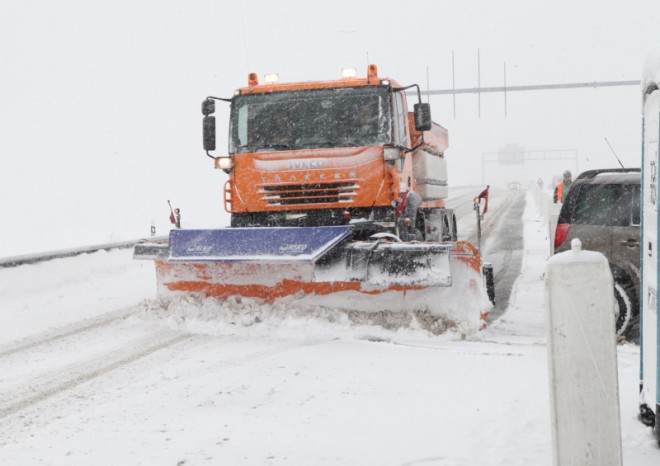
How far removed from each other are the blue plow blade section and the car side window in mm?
2321

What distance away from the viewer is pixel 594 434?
300 centimetres

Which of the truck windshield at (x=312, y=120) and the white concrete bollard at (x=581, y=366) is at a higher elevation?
the truck windshield at (x=312, y=120)

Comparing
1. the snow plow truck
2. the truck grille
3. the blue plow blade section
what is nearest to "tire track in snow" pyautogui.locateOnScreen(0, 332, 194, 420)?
the blue plow blade section

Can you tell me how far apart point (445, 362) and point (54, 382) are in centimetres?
302

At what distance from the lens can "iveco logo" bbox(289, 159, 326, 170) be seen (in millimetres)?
8633

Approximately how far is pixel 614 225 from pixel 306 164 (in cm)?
342

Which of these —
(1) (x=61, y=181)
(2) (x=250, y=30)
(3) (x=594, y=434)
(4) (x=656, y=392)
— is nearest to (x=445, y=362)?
(4) (x=656, y=392)

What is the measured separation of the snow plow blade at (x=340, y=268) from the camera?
700cm

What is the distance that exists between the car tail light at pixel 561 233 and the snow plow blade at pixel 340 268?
882 mm

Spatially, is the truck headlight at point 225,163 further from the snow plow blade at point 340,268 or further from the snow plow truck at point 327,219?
the snow plow blade at point 340,268

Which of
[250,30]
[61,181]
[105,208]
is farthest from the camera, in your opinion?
[250,30]

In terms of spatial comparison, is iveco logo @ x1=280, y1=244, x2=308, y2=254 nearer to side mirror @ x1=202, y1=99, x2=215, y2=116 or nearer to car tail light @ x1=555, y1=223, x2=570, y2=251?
car tail light @ x1=555, y1=223, x2=570, y2=251

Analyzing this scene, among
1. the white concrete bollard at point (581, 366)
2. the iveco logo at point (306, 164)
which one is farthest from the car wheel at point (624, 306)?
the white concrete bollard at point (581, 366)

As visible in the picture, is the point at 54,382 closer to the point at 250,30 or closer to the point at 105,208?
the point at 105,208
